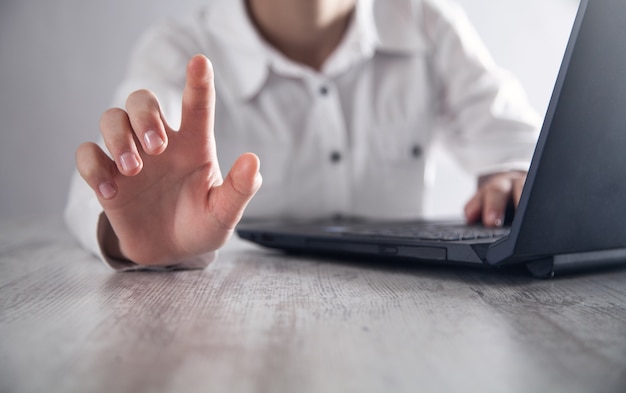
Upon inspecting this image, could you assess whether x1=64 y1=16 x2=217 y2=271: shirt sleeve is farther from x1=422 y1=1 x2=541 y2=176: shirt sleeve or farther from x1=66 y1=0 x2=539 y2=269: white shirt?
x1=422 y1=1 x2=541 y2=176: shirt sleeve

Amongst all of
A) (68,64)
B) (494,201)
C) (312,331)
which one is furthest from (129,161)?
(68,64)

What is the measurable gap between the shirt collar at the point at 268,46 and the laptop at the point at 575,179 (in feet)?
2.59

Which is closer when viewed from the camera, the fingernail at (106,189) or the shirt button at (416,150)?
the fingernail at (106,189)

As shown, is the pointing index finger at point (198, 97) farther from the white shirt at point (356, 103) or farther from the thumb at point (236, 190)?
the white shirt at point (356, 103)

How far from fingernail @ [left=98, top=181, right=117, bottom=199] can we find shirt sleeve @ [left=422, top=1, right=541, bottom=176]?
807 millimetres

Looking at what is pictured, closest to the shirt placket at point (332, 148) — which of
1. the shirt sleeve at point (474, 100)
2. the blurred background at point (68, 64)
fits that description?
the shirt sleeve at point (474, 100)

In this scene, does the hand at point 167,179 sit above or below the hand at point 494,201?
above

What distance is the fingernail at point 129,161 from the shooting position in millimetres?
437

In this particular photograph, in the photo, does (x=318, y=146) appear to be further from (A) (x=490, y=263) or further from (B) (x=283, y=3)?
(A) (x=490, y=263)

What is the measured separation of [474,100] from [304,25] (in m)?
0.43

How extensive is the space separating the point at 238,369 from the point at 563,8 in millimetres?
2870

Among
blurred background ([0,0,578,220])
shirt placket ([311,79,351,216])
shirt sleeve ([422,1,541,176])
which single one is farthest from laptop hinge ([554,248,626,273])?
blurred background ([0,0,578,220])

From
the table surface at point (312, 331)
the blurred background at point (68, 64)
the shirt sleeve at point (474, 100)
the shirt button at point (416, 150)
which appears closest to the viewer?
the table surface at point (312, 331)

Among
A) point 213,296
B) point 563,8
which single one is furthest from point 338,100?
point 563,8
